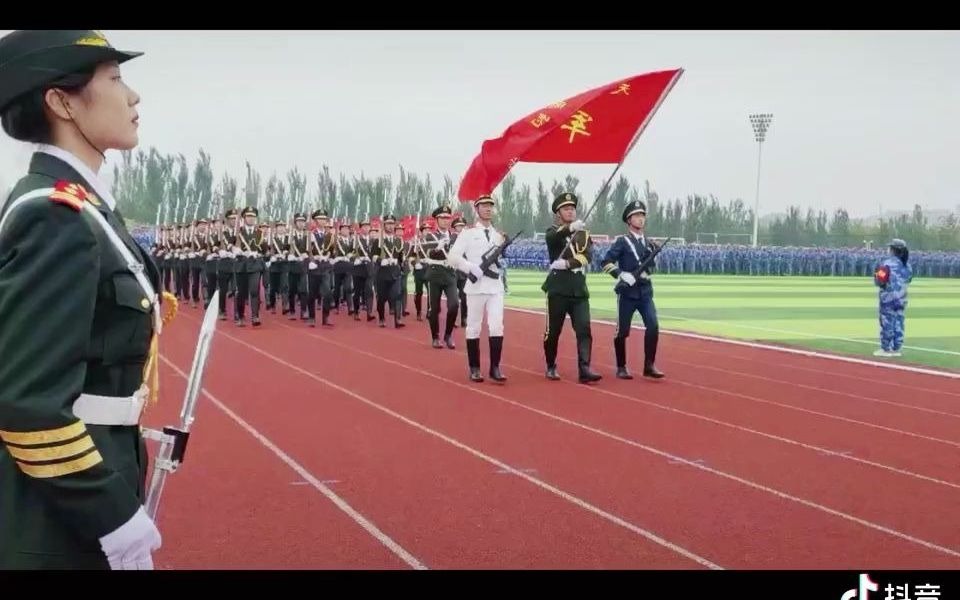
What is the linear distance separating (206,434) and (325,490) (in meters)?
1.93

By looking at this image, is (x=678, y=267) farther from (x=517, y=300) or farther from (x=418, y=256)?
(x=418, y=256)

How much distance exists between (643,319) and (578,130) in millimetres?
2021

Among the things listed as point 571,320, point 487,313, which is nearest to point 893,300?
point 571,320

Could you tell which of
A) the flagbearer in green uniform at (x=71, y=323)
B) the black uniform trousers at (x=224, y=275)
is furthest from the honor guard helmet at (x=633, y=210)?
the flagbearer in green uniform at (x=71, y=323)

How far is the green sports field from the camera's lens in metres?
15.7

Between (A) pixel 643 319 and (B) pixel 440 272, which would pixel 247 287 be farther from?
(A) pixel 643 319

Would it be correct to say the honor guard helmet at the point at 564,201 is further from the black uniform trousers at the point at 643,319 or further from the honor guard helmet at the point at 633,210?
the black uniform trousers at the point at 643,319

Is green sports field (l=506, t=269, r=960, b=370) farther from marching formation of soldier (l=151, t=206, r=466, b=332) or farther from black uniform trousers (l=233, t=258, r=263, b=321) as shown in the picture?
black uniform trousers (l=233, t=258, r=263, b=321)

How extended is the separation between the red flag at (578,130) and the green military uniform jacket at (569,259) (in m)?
0.79

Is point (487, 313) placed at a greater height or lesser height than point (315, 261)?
lesser

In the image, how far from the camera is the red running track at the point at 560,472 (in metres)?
5.07

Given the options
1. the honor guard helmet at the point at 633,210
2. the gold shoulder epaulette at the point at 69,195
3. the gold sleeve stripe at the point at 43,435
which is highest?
the honor guard helmet at the point at 633,210

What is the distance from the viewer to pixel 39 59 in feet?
6.84

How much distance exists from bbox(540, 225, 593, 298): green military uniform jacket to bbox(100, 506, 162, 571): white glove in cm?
904
